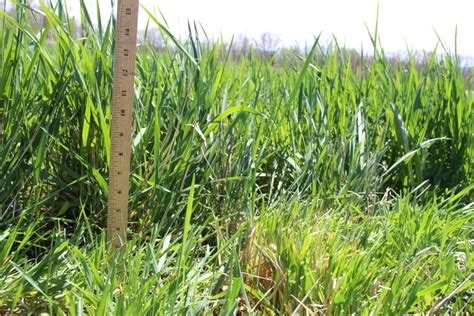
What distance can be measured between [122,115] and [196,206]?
461mm

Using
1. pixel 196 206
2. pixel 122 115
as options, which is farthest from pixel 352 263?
pixel 122 115

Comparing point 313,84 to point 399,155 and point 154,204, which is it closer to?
point 399,155

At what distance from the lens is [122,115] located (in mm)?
1685

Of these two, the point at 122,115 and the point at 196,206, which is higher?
the point at 122,115

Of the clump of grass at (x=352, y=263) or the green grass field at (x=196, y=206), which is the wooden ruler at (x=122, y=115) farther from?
the clump of grass at (x=352, y=263)

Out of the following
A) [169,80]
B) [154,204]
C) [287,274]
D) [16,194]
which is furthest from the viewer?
[169,80]

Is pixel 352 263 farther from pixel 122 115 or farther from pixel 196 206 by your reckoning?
pixel 122 115

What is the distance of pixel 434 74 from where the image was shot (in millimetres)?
3055

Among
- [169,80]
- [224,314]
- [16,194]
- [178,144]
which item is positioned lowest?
[224,314]

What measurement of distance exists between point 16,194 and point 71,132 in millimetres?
307

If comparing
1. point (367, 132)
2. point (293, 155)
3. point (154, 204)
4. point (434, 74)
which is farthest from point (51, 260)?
point (434, 74)

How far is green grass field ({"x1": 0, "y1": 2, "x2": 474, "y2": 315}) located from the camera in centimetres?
151

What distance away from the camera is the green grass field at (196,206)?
151 centimetres

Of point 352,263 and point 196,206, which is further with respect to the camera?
point 196,206
